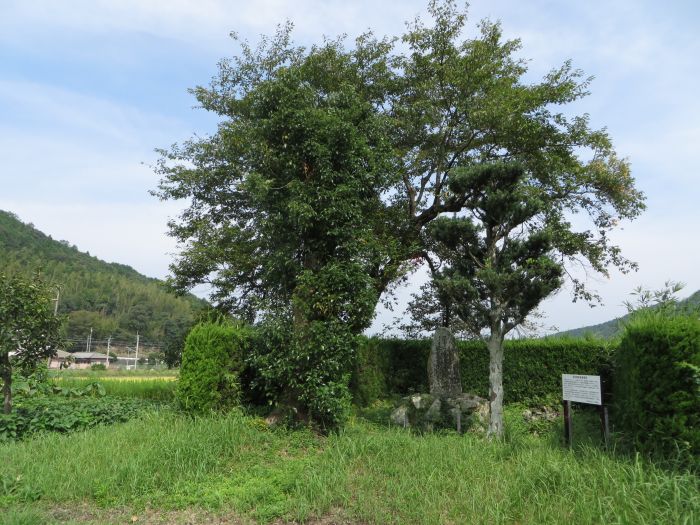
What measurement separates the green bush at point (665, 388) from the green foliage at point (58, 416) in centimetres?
813

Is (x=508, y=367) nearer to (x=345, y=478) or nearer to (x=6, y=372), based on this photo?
(x=345, y=478)

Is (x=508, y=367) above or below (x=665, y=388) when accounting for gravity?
below

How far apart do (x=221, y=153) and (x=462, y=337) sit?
8.88 meters

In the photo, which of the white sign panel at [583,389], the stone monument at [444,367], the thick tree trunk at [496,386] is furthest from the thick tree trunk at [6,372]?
the white sign panel at [583,389]

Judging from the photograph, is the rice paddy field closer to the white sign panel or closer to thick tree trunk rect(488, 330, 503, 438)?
the white sign panel

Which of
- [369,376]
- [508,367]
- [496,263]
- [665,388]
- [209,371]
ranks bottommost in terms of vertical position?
[369,376]

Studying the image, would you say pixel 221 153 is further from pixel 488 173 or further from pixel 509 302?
pixel 509 302

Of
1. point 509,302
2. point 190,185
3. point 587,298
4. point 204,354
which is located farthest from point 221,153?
point 587,298

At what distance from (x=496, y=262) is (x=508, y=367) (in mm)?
4907

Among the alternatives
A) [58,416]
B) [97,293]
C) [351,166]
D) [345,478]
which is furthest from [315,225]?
[97,293]

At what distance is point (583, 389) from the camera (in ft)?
23.0

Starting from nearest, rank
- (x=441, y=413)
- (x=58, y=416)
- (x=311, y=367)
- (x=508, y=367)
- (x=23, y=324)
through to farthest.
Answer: (x=311, y=367)
(x=23, y=324)
(x=58, y=416)
(x=441, y=413)
(x=508, y=367)

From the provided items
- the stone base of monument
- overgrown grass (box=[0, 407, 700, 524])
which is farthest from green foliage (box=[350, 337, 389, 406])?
overgrown grass (box=[0, 407, 700, 524])

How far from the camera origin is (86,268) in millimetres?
70750
